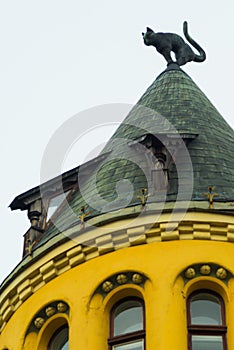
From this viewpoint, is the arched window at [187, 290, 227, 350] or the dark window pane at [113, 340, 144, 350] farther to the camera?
the dark window pane at [113, 340, 144, 350]

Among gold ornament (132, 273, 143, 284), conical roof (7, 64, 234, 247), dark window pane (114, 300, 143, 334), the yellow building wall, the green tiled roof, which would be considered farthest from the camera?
the green tiled roof

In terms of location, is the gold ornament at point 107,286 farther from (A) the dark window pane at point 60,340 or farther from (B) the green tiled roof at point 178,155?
(B) the green tiled roof at point 178,155

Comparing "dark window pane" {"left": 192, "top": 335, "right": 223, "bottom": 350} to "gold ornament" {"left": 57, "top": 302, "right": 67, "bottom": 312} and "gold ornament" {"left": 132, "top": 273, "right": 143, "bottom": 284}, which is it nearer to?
"gold ornament" {"left": 132, "top": 273, "right": 143, "bottom": 284}

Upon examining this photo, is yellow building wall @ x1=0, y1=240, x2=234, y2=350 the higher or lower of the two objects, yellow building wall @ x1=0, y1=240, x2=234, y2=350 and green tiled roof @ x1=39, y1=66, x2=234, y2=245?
the lower

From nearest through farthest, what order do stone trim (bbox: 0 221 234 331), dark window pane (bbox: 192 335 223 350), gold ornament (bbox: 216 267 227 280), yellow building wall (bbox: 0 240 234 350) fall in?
dark window pane (bbox: 192 335 223 350) < yellow building wall (bbox: 0 240 234 350) < gold ornament (bbox: 216 267 227 280) < stone trim (bbox: 0 221 234 331)

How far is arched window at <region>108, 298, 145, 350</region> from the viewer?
2102 centimetres

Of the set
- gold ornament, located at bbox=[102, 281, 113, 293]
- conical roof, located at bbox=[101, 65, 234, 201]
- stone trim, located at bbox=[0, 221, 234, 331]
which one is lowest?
gold ornament, located at bbox=[102, 281, 113, 293]

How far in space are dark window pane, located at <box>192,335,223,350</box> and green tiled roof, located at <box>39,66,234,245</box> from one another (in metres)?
2.74

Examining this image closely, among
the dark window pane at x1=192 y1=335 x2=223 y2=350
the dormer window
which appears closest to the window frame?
the dark window pane at x1=192 y1=335 x2=223 y2=350

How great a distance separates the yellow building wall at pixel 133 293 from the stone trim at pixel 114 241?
98 millimetres

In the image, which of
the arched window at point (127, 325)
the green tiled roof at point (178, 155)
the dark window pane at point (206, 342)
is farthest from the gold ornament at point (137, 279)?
the green tiled roof at point (178, 155)

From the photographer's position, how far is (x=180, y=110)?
2633 cm

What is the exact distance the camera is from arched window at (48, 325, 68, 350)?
2200cm

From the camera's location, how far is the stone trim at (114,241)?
2195 cm
